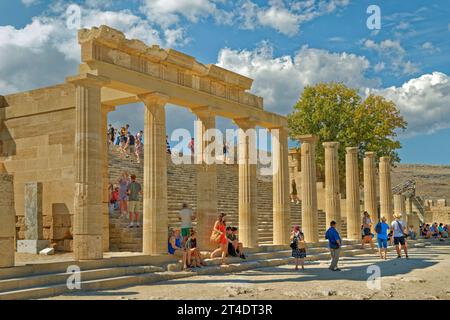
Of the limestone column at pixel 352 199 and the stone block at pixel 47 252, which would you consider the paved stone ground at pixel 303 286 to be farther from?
the limestone column at pixel 352 199

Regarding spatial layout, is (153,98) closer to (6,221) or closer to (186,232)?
(186,232)

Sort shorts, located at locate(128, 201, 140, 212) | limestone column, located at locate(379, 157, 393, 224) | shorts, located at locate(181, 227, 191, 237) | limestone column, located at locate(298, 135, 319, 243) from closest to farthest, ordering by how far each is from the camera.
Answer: shorts, located at locate(181, 227, 191, 237)
shorts, located at locate(128, 201, 140, 212)
limestone column, located at locate(298, 135, 319, 243)
limestone column, located at locate(379, 157, 393, 224)

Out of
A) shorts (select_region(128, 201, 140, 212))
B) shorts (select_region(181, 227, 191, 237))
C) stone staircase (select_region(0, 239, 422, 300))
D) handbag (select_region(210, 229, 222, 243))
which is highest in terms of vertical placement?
shorts (select_region(128, 201, 140, 212))

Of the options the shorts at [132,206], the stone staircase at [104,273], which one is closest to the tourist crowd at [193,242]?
the stone staircase at [104,273]

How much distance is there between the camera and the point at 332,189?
2636 centimetres

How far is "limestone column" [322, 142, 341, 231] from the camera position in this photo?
26.3 meters

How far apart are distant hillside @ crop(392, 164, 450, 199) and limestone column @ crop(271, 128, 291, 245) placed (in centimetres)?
5621

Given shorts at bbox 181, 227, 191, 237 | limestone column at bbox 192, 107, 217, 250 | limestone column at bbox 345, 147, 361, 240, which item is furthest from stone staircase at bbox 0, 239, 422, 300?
limestone column at bbox 345, 147, 361, 240

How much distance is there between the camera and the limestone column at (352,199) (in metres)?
27.6

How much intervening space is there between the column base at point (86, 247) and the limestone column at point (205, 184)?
4.80 meters

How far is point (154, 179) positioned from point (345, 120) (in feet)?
73.7

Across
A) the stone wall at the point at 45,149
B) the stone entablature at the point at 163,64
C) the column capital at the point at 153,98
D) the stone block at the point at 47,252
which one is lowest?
the stone block at the point at 47,252

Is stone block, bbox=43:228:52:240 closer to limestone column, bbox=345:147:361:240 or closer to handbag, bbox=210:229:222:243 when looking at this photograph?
handbag, bbox=210:229:222:243
